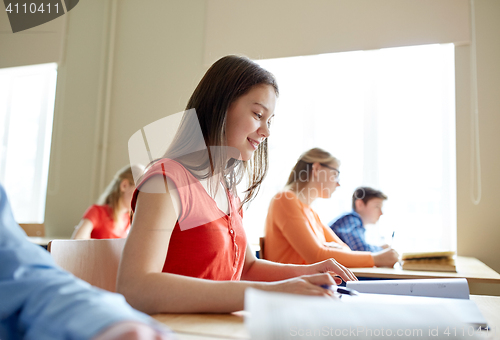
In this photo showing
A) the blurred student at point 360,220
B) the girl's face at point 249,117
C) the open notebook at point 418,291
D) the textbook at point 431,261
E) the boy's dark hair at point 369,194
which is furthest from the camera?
the boy's dark hair at point 369,194

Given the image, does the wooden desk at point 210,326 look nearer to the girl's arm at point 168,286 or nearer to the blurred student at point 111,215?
the girl's arm at point 168,286

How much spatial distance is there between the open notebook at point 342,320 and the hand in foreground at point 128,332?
12 cm

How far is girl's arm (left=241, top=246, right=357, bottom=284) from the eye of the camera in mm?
952

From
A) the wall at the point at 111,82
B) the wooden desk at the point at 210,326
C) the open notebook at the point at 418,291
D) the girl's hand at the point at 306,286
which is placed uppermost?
the wall at the point at 111,82

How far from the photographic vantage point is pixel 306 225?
6.11 feet

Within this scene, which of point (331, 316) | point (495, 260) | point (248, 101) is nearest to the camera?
point (331, 316)

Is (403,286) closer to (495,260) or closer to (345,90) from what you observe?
(495,260)

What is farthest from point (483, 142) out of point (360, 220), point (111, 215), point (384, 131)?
point (111, 215)

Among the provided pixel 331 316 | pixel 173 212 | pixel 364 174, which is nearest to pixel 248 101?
pixel 173 212

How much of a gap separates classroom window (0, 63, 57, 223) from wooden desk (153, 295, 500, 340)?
3.83m

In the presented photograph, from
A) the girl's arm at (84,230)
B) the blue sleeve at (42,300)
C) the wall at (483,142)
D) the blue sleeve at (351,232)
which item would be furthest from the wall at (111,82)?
the blue sleeve at (42,300)

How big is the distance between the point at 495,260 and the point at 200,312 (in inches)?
112

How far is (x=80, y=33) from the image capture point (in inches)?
156

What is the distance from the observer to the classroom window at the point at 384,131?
10.1 ft
